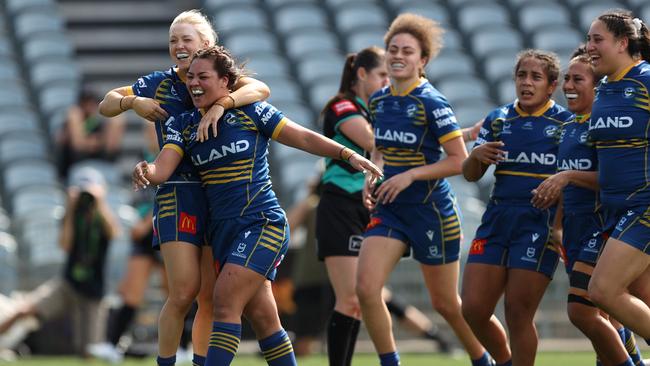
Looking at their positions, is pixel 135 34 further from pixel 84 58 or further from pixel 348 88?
pixel 348 88

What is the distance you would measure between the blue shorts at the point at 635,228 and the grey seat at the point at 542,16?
42.7ft

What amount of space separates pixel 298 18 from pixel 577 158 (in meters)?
13.6

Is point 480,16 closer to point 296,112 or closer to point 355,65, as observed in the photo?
point 296,112

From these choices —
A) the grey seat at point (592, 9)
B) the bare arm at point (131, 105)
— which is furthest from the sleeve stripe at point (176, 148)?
the grey seat at point (592, 9)

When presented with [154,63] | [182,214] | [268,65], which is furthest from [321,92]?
[182,214]

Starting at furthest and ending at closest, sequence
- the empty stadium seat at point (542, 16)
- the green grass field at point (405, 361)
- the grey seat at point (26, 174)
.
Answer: the empty stadium seat at point (542, 16)
the grey seat at point (26, 174)
the green grass field at point (405, 361)

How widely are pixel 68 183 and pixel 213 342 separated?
795cm

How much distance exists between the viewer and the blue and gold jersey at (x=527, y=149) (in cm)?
706

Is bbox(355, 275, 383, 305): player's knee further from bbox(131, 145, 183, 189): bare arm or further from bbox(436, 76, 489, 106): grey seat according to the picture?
bbox(436, 76, 489, 106): grey seat

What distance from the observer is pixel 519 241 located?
7.00 metres

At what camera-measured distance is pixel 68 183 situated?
1369cm

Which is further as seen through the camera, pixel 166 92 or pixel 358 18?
pixel 358 18

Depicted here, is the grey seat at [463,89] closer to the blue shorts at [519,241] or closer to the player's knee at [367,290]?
the player's knee at [367,290]

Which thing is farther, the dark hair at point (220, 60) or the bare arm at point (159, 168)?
the dark hair at point (220, 60)
